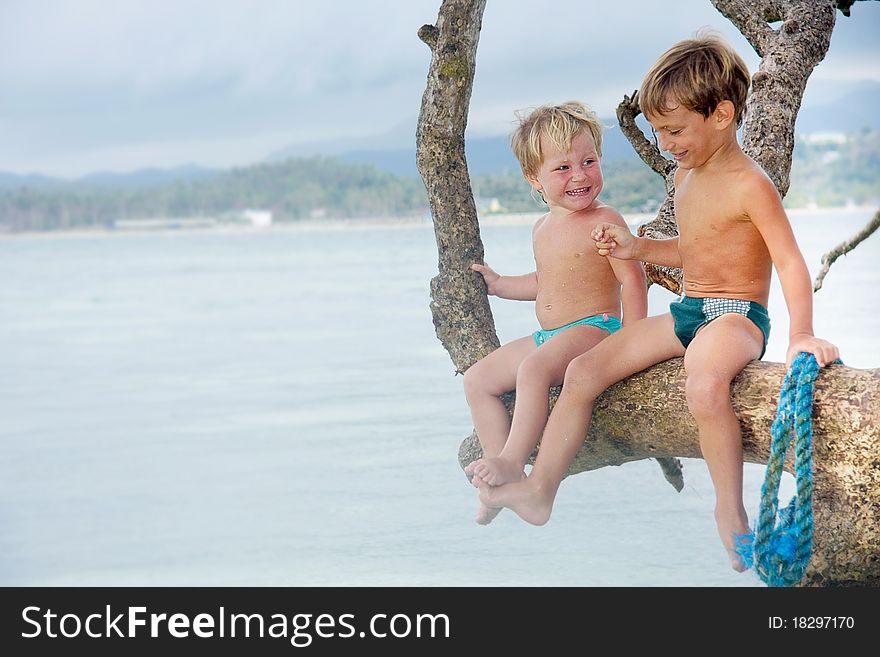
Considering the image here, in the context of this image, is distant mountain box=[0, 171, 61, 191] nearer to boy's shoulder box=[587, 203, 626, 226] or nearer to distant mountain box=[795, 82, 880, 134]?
distant mountain box=[795, 82, 880, 134]

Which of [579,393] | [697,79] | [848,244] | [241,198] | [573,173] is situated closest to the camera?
[697,79]

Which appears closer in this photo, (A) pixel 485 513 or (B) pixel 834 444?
(B) pixel 834 444

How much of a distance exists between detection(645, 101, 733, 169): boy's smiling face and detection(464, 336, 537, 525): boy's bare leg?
58 centimetres

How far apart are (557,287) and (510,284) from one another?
8.4 inches

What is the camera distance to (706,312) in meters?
2.30

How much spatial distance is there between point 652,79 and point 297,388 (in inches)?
364

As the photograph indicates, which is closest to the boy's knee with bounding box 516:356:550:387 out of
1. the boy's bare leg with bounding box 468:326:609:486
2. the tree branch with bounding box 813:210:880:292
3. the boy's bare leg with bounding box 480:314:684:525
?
the boy's bare leg with bounding box 468:326:609:486

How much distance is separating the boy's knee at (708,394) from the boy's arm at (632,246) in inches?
15.8

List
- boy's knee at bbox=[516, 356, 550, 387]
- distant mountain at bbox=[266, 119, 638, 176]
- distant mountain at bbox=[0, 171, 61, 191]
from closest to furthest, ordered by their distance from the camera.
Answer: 1. boy's knee at bbox=[516, 356, 550, 387]
2. distant mountain at bbox=[266, 119, 638, 176]
3. distant mountain at bbox=[0, 171, 61, 191]

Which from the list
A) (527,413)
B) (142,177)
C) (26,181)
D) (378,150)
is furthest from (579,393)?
(26,181)

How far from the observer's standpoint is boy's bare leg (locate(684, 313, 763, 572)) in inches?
83.7

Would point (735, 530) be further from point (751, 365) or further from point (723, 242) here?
point (723, 242)

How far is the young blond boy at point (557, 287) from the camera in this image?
2.52m

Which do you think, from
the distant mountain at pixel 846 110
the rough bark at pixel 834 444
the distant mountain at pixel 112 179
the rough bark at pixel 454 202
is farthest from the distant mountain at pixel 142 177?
the rough bark at pixel 834 444
